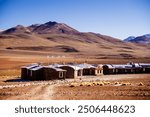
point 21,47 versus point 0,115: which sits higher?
point 21,47

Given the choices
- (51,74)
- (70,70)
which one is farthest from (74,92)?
(70,70)

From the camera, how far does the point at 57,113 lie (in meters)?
12.6

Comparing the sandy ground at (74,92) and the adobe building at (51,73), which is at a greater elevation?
the adobe building at (51,73)

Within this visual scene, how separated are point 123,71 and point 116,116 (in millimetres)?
48380

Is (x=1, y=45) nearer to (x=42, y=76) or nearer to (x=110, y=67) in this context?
(x=110, y=67)

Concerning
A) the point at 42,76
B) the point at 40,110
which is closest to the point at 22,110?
the point at 40,110

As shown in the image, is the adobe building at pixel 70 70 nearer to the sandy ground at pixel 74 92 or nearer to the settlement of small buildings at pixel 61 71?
the settlement of small buildings at pixel 61 71

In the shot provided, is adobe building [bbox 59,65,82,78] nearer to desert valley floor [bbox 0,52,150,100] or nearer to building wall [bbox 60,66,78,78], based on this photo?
building wall [bbox 60,66,78,78]

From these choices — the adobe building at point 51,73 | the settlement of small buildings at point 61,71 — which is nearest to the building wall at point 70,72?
the settlement of small buildings at point 61,71

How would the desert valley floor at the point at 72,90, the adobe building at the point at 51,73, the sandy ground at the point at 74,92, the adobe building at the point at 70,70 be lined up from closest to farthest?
1. the sandy ground at the point at 74,92
2. the desert valley floor at the point at 72,90
3. the adobe building at the point at 51,73
4. the adobe building at the point at 70,70

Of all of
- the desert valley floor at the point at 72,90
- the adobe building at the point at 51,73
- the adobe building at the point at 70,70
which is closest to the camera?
the desert valley floor at the point at 72,90

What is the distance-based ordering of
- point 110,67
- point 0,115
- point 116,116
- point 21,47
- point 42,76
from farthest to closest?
1. point 21,47
2. point 110,67
3. point 42,76
4. point 0,115
5. point 116,116

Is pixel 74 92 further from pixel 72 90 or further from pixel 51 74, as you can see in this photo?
pixel 51 74

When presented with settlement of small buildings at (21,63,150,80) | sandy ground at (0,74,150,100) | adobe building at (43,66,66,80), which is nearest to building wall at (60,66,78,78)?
settlement of small buildings at (21,63,150,80)
